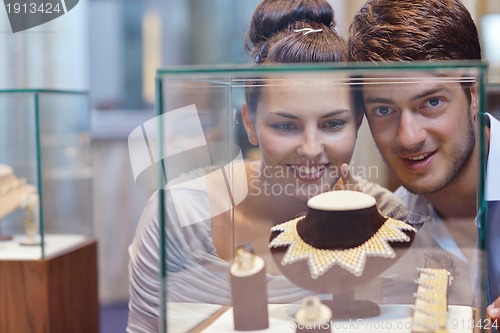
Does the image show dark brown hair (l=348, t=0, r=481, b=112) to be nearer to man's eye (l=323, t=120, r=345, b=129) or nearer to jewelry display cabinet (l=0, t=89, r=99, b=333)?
man's eye (l=323, t=120, r=345, b=129)

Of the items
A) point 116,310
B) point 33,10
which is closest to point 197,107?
point 33,10

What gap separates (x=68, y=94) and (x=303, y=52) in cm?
114

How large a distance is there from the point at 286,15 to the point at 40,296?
1017 mm

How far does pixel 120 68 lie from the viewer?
158 inches

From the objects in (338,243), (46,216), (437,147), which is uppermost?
(437,147)

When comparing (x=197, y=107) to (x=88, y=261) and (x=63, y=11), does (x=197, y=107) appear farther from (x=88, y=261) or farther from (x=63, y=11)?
(x=88, y=261)

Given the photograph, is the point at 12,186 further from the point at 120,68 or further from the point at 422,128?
the point at 120,68

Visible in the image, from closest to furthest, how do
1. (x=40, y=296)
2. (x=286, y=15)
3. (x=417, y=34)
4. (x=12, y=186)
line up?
(x=417, y=34) → (x=286, y=15) → (x=40, y=296) → (x=12, y=186)

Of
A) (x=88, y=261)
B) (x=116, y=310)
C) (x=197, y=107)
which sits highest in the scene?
(x=197, y=107)

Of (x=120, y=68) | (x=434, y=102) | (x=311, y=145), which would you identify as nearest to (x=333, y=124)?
(x=311, y=145)

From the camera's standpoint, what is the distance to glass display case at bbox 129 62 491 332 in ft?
3.20

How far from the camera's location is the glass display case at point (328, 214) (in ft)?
3.20

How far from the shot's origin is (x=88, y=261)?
222 centimetres

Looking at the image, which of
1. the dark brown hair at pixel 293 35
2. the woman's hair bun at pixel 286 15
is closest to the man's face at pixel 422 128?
the dark brown hair at pixel 293 35
